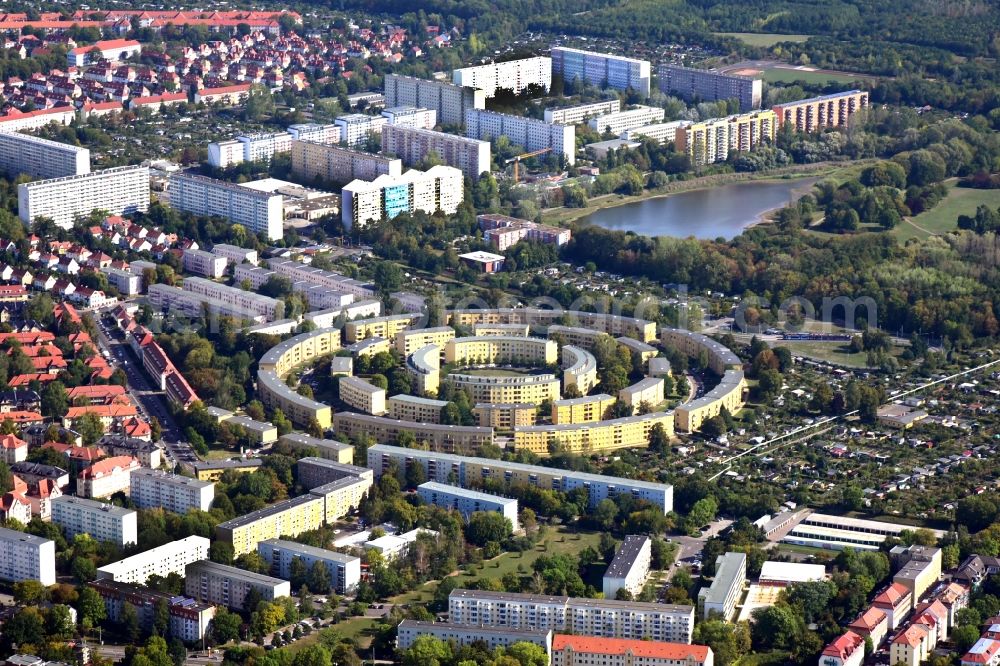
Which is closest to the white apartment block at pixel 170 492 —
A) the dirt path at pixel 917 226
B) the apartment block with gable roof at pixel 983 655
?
the apartment block with gable roof at pixel 983 655

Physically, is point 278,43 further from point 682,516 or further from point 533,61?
point 682,516

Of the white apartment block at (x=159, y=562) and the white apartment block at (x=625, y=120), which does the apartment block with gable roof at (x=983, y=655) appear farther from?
the white apartment block at (x=625, y=120)

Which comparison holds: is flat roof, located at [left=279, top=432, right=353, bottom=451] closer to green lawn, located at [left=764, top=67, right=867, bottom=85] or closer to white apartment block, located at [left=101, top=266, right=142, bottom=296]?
white apartment block, located at [left=101, top=266, right=142, bottom=296]

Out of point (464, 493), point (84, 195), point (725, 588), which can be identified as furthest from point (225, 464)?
point (84, 195)

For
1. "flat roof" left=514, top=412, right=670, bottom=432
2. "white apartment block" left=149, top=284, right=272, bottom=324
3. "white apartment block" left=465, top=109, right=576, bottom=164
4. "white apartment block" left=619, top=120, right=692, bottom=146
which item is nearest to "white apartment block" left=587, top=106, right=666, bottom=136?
"white apartment block" left=619, top=120, right=692, bottom=146

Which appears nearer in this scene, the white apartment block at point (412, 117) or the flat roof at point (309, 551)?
the flat roof at point (309, 551)

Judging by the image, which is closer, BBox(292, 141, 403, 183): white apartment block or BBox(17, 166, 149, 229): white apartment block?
BBox(17, 166, 149, 229): white apartment block

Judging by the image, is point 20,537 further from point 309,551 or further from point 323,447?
point 323,447
